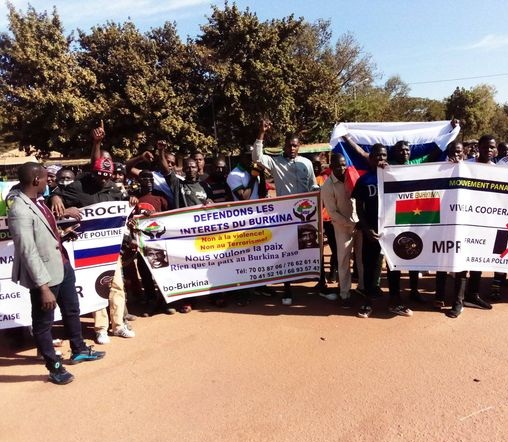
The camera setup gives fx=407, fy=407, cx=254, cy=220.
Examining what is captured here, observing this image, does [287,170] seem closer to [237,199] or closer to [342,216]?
[237,199]

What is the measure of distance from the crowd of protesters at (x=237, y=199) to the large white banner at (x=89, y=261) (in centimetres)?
12

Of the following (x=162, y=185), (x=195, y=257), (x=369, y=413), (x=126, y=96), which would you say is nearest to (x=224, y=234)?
(x=195, y=257)

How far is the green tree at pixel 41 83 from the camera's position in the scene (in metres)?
18.6

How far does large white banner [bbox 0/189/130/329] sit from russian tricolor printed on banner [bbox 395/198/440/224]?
3123 mm

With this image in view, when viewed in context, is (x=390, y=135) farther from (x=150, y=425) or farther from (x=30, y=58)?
(x=30, y=58)

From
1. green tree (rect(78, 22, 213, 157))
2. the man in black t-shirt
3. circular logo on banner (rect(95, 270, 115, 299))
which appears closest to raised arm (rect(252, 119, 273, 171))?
the man in black t-shirt

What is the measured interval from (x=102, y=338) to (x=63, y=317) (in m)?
0.65

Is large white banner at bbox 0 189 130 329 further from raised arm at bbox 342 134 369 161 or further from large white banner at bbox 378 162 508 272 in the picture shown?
large white banner at bbox 378 162 508 272

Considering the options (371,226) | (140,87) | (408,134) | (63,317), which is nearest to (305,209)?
(371,226)

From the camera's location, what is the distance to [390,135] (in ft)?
19.0

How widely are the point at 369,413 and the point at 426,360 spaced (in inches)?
39.1

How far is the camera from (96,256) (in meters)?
4.45

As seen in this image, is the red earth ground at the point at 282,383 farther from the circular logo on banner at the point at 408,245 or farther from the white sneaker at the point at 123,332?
the circular logo on banner at the point at 408,245

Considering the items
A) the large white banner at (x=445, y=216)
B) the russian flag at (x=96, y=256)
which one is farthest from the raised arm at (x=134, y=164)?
the large white banner at (x=445, y=216)
